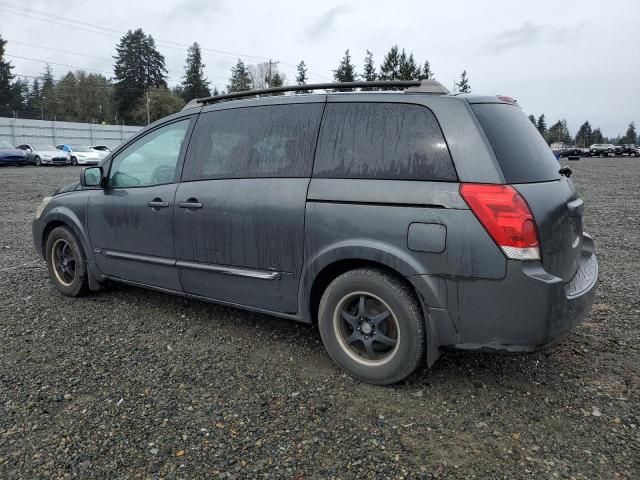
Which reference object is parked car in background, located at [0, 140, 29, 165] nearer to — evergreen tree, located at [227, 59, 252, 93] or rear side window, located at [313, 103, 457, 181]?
rear side window, located at [313, 103, 457, 181]

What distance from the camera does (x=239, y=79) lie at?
3516 inches

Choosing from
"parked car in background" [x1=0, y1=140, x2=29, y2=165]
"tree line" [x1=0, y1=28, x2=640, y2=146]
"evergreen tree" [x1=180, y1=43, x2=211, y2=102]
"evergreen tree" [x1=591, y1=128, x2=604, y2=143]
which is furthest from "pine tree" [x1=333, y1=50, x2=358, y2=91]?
"evergreen tree" [x1=591, y1=128, x2=604, y2=143]

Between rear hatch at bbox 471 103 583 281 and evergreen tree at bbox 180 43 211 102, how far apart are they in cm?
8405

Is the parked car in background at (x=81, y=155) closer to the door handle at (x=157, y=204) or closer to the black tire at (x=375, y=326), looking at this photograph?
the door handle at (x=157, y=204)

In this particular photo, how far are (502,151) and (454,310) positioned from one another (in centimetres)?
94

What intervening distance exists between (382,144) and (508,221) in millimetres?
902

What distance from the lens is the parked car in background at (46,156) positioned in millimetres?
31016

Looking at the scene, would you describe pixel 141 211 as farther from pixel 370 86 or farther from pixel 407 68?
pixel 407 68

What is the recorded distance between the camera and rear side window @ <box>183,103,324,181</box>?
134 inches

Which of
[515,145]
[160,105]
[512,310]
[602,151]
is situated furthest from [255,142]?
[602,151]

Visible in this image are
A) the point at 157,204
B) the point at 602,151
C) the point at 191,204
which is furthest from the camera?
the point at 602,151

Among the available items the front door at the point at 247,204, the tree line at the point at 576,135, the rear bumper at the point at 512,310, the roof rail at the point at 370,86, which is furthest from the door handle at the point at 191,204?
the tree line at the point at 576,135

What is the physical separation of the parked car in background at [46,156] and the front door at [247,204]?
104ft

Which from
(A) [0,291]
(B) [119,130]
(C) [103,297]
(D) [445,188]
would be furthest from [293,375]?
(B) [119,130]
